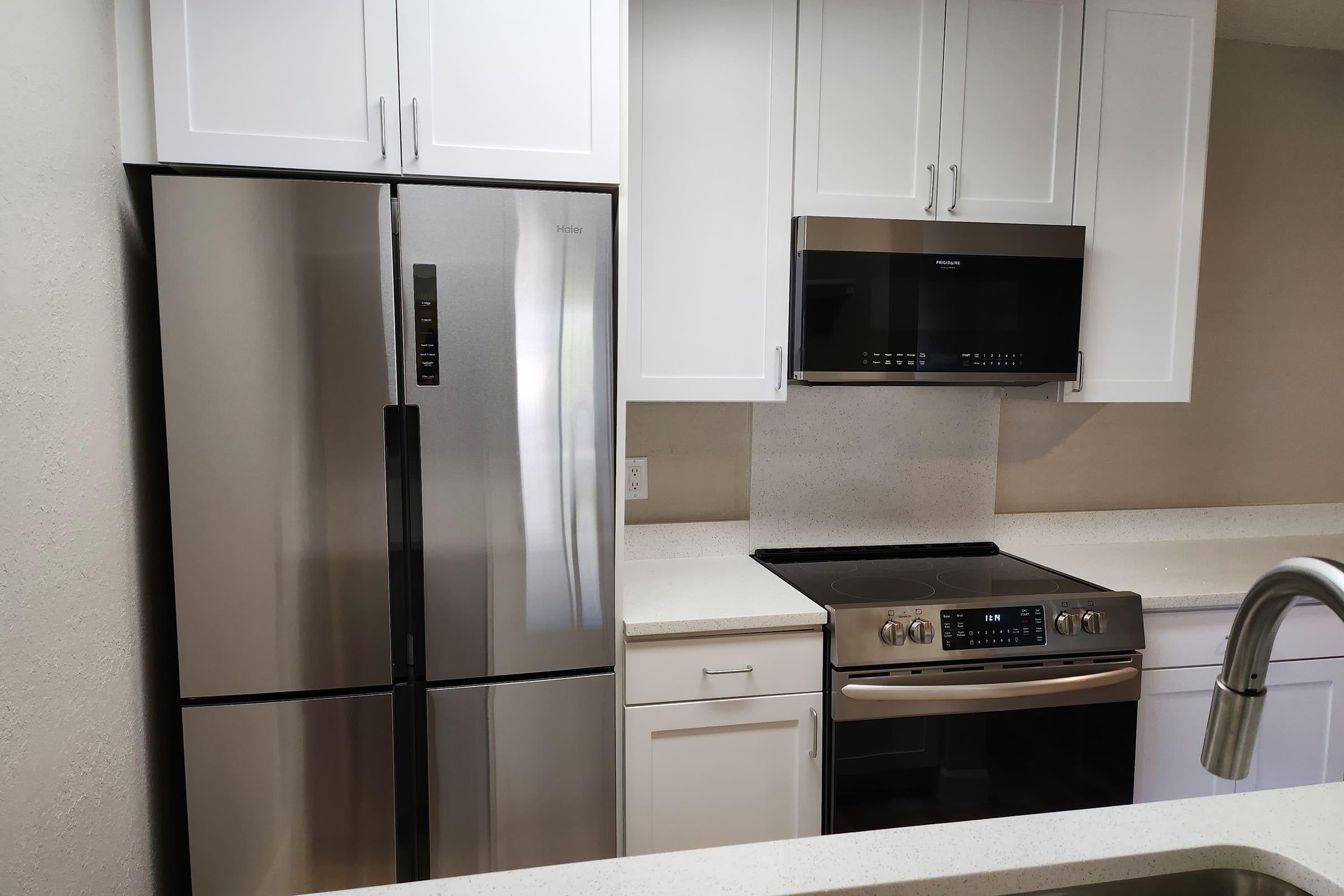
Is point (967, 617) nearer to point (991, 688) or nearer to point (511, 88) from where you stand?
point (991, 688)

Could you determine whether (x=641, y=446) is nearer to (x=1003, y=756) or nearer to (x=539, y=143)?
(x=539, y=143)

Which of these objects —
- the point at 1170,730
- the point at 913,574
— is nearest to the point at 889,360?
the point at 913,574

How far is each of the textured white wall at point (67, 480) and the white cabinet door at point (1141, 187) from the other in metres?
2.29

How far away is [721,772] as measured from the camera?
198 cm

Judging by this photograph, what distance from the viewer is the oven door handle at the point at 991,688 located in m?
1.95

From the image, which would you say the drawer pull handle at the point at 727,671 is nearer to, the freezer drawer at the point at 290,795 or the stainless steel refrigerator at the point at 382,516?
the stainless steel refrigerator at the point at 382,516

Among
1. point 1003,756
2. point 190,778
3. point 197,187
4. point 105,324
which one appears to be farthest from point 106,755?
point 1003,756

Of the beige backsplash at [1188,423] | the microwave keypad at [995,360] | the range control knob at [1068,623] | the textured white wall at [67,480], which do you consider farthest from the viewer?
the beige backsplash at [1188,423]

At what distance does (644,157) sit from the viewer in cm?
208

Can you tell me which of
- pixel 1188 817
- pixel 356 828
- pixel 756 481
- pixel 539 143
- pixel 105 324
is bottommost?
pixel 356 828

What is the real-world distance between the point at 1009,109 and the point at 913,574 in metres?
1.28

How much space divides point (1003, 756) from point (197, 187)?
215 centimetres

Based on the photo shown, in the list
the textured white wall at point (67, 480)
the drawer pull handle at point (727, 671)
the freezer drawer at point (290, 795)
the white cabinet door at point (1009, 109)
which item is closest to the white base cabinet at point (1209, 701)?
the drawer pull handle at point (727, 671)

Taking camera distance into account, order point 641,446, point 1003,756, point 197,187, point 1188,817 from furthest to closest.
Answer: point 641,446
point 1003,756
point 197,187
point 1188,817
